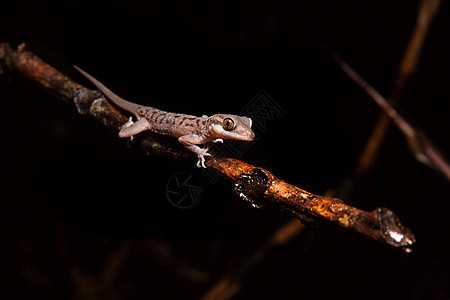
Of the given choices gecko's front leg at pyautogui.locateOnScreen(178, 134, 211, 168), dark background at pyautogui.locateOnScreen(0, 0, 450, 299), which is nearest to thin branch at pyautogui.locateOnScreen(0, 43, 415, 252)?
gecko's front leg at pyautogui.locateOnScreen(178, 134, 211, 168)

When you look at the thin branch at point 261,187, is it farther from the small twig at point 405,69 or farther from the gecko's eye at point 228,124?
the small twig at point 405,69

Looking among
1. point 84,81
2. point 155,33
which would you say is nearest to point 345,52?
point 155,33

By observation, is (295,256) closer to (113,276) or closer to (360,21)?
(113,276)

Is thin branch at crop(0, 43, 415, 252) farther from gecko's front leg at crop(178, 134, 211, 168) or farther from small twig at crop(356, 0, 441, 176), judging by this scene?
small twig at crop(356, 0, 441, 176)

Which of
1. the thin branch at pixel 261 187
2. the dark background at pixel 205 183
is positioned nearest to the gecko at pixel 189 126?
the thin branch at pixel 261 187

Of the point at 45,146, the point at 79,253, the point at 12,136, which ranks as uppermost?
the point at 45,146

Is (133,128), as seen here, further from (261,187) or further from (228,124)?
(261,187)
